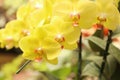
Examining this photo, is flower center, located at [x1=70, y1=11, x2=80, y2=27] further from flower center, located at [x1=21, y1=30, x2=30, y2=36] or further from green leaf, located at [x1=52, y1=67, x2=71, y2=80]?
green leaf, located at [x1=52, y1=67, x2=71, y2=80]

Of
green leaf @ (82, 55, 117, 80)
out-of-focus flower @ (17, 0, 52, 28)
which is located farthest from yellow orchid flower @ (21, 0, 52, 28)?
green leaf @ (82, 55, 117, 80)

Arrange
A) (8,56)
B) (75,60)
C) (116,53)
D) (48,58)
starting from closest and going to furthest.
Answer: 1. (48,58)
2. (116,53)
3. (75,60)
4. (8,56)

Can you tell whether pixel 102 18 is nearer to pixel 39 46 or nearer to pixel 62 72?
pixel 39 46

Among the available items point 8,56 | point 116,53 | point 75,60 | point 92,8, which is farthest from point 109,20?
point 8,56

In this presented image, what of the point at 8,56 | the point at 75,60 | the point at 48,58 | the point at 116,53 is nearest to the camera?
the point at 48,58

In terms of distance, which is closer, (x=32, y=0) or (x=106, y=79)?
(x=32, y=0)

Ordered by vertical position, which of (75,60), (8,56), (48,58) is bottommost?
(8,56)

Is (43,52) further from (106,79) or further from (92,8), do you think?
(106,79)

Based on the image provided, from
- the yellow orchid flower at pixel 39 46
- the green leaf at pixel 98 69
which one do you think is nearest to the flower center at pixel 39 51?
the yellow orchid flower at pixel 39 46
